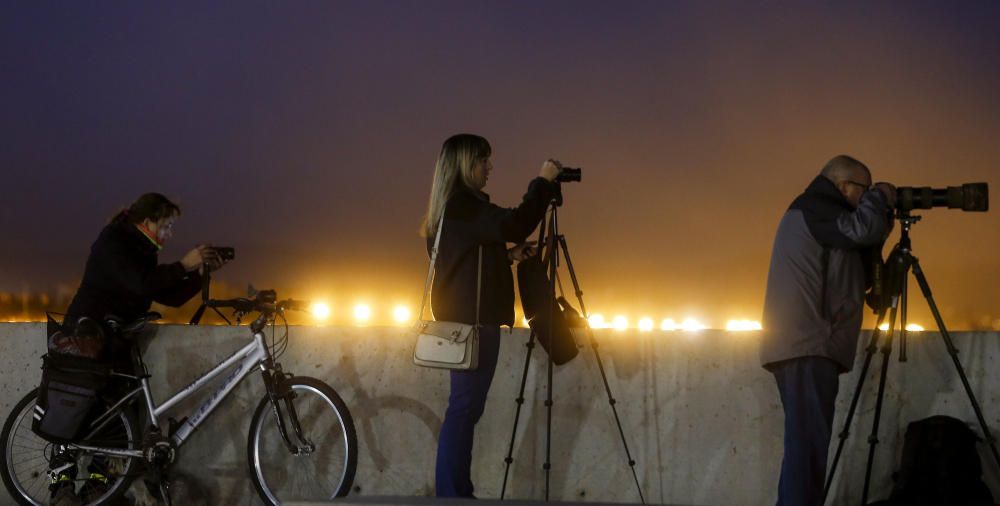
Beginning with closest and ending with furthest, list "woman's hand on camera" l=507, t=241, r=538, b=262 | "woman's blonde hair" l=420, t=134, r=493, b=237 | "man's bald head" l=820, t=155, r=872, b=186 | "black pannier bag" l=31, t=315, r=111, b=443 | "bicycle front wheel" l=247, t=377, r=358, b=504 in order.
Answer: "man's bald head" l=820, t=155, r=872, b=186 < "woman's blonde hair" l=420, t=134, r=493, b=237 < "woman's hand on camera" l=507, t=241, r=538, b=262 < "bicycle front wheel" l=247, t=377, r=358, b=504 < "black pannier bag" l=31, t=315, r=111, b=443

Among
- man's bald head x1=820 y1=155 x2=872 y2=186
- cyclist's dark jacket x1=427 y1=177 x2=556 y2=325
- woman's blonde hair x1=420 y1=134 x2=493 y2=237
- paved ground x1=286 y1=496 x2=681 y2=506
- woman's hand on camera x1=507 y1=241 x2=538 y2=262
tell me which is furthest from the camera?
woman's hand on camera x1=507 y1=241 x2=538 y2=262

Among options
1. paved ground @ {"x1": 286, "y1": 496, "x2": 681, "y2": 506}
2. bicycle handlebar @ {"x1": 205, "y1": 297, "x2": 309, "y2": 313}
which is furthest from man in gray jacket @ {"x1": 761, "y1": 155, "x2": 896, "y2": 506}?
bicycle handlebar @ {"x1": 205, "y1": 297, "x2": 309, "y2": 313}

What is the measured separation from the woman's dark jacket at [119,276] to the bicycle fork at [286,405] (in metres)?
0.90

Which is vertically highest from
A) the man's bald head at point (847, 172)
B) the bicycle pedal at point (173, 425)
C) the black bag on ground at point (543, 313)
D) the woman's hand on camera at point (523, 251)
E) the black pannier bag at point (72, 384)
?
the man's bald head at point (847, 172)

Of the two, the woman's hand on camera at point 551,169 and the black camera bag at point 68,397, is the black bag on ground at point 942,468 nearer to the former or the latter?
the woman's hand on camera at point 551,169

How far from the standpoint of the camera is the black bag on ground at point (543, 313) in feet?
18.5

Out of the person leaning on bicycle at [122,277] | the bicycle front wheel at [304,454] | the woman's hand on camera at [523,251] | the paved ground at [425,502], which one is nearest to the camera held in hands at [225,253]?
the person leaning on bicycle at [122,277]

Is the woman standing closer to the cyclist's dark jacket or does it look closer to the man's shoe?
the cyclist's dark jacket

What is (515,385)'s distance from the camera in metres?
6.30

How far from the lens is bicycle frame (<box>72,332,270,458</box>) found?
19.4 ft

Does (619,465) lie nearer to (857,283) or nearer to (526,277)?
(526,277)

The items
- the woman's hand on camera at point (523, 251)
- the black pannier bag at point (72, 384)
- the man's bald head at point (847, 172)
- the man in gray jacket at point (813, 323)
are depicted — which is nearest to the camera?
the man in gray jacket at point (813, 323)

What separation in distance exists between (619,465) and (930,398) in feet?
6.09

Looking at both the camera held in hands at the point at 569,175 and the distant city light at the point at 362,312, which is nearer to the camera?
the camera held in hands at the point at 569,175
